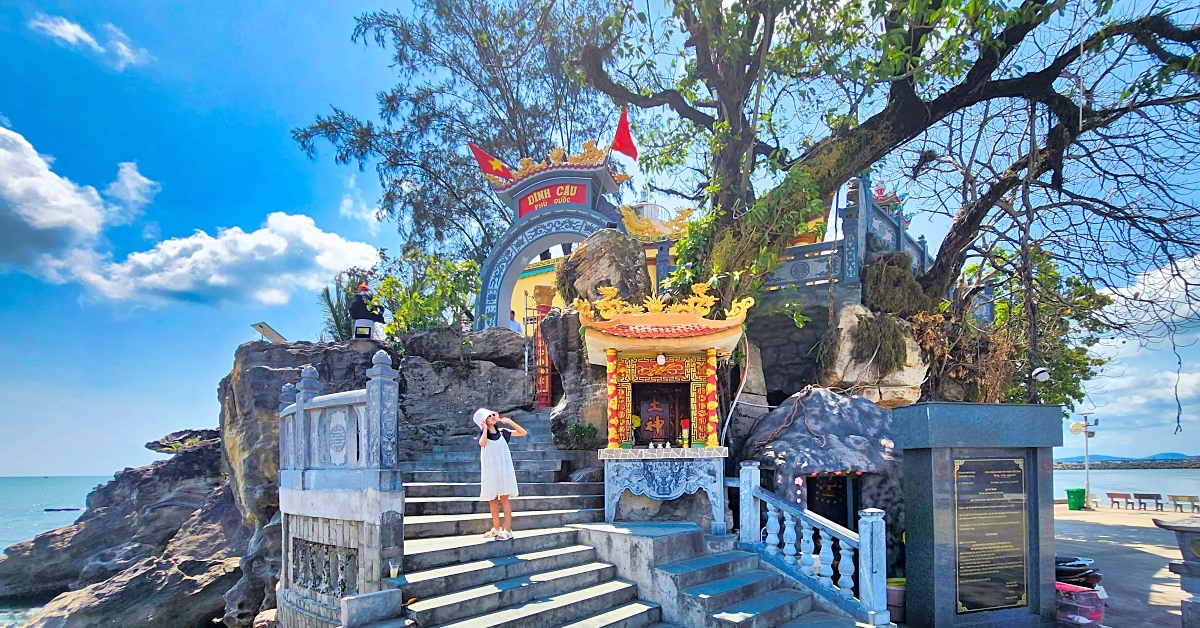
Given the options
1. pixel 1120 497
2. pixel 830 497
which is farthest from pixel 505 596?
pixel 1120 497

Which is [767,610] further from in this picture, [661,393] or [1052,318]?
[1052,318]

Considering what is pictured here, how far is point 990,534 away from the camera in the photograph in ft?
21.4

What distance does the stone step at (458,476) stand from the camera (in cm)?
772

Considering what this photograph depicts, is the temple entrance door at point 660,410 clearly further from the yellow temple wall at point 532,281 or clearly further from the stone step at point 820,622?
the yellow temple wall at point 532,281

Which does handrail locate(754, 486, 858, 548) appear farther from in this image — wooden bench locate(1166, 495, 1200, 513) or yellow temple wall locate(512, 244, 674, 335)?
wooden bench locate(1166, 495, 1200, 513)

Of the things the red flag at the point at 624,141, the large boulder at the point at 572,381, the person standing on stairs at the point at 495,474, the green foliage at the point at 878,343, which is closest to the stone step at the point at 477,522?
the person standing on stairs at the point at 495,474

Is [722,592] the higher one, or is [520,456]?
[520,456]

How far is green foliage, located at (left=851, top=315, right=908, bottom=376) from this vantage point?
10.5 m

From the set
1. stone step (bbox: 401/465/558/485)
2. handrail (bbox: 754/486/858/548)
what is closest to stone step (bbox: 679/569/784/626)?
handrail (bbox: 754/486/858/548)

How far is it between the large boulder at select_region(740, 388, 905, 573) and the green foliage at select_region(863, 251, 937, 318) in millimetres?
2767

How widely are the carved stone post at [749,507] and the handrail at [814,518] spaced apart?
3.3 inches

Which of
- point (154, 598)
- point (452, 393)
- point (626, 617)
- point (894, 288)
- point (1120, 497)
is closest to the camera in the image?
point (626, 617)

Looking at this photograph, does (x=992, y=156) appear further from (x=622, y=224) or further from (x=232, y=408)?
(x=232, y=408)

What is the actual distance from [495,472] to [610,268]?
548 cm
